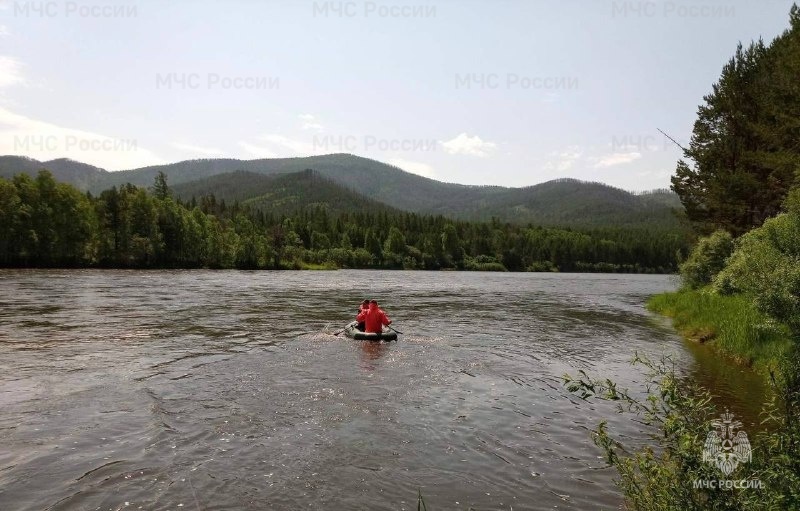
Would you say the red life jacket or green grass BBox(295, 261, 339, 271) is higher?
green grass BBox(295, 261, 339, 271)

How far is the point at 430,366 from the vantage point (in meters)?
21.3

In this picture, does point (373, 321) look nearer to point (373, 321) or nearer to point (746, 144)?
point (373, 321)

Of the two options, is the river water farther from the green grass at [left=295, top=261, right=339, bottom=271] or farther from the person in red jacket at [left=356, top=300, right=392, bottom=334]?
the green grass at [left=295, top=261, right=339, bottom=271]

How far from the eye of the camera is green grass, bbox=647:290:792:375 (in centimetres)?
1892

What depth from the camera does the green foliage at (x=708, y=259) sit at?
38.1 metres

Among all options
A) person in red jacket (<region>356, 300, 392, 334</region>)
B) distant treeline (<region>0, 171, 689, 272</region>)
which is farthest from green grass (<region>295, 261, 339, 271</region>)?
person in red jacket (<region>356, 300, 392, 334</region>)

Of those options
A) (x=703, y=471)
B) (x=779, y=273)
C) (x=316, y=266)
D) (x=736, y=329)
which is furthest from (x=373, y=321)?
(x=316, y=266)

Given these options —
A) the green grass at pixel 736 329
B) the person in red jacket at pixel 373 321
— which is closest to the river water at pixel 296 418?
the person in red jacket at pixel 373 321

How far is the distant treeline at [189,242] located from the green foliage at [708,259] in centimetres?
443

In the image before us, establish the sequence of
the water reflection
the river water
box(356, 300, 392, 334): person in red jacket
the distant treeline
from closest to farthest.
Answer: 1. the river water
2. the water reflection
3. box(356, 300, 392, 334): person in red jacket
4. the distant treeline

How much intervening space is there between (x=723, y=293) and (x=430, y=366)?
20.3 meters

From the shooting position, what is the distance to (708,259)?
3884cm

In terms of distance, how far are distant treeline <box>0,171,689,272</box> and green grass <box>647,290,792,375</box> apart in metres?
15.9

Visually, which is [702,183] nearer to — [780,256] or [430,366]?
[780,256]
